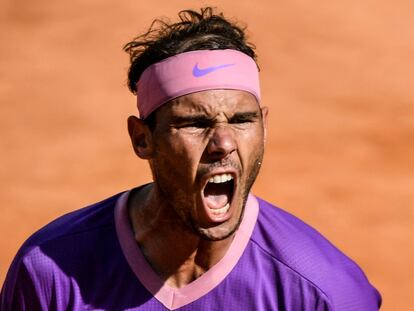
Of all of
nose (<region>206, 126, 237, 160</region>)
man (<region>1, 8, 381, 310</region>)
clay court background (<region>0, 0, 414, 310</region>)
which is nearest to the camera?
nose (<region>206, 126, 237, 160</region>)

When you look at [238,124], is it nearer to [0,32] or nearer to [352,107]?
[352,107]

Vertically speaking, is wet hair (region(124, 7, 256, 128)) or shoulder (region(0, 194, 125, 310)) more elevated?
wet hair (region(124, 7, 256, 128))

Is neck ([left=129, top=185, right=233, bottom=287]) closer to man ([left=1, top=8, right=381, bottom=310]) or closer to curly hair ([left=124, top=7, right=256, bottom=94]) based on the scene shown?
man ([left=1, top=8, right=381, bottom=310])

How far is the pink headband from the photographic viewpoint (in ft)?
14.1

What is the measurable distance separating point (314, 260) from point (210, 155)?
1.86 feet

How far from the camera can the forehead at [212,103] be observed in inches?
167

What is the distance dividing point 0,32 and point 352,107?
3944 mm

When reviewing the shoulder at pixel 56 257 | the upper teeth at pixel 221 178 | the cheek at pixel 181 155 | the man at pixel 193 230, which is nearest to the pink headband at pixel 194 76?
the man at pixel 193 230

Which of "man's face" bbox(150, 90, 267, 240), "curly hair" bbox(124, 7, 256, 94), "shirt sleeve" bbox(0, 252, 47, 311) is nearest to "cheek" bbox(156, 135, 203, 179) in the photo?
"man's face" bbox(150, 90, 267, 240)

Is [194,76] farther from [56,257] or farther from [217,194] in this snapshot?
[56,257]

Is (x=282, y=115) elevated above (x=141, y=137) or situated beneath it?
situated beneath

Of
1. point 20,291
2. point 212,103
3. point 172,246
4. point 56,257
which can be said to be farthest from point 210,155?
point 20,291

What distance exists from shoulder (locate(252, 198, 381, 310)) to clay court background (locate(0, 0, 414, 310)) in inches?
141

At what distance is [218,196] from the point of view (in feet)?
14.2
